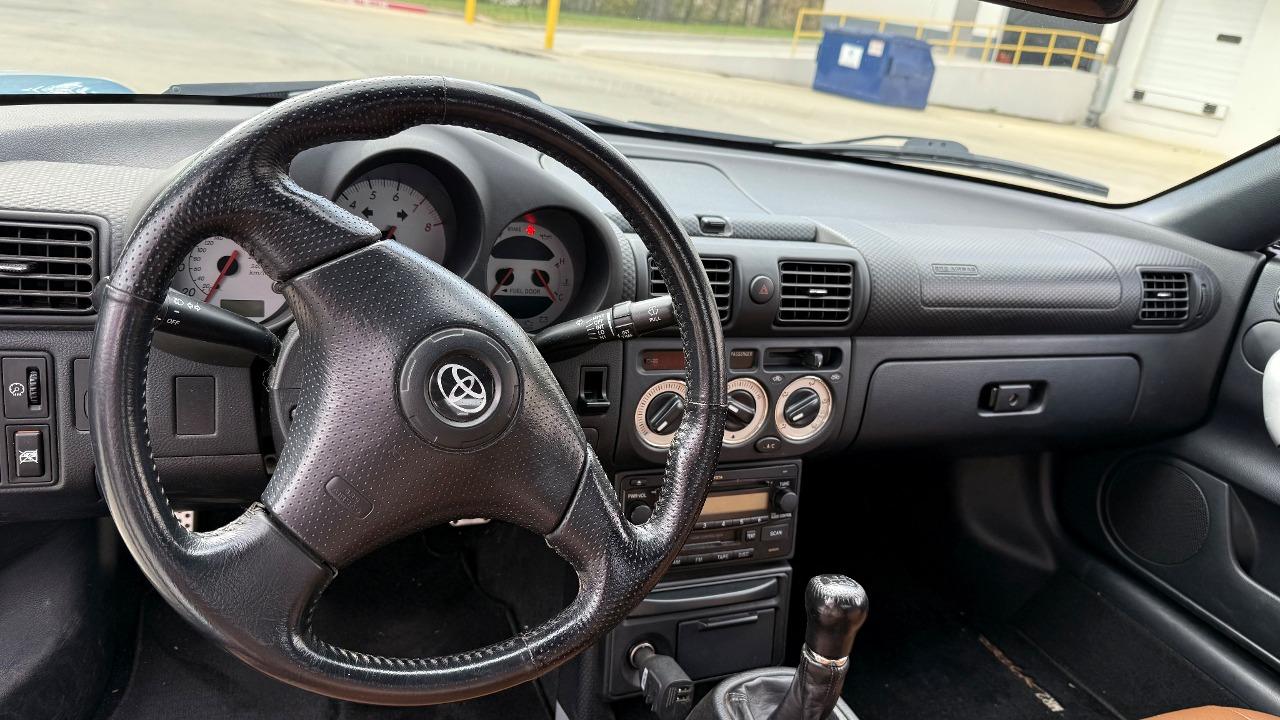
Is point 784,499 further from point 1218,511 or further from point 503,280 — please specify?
point 1218,511

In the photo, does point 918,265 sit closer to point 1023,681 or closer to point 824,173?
point 824,173

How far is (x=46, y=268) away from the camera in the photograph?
149 centimetres

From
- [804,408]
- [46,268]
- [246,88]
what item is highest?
[246,88]

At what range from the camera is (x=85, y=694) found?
82.5 inches

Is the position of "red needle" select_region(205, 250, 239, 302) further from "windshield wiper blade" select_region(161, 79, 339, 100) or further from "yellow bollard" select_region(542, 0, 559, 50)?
"yellow bollard" select_region(542, 0, 559, 50)

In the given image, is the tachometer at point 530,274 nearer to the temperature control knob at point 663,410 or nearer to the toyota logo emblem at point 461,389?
the temperature control knob at point 663,410

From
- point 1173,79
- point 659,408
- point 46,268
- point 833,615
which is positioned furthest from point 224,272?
point 1173,79

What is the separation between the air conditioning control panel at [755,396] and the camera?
1.87 meters

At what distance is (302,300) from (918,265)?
4.61 ft

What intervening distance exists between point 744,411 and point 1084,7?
0.91 meters

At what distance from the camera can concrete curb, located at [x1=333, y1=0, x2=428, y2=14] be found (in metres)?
2.83

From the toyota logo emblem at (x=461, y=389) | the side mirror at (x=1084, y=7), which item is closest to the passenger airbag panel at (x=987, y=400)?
the side mirror at (x=1084, y=7)

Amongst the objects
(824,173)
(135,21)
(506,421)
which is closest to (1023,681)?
(824,173)

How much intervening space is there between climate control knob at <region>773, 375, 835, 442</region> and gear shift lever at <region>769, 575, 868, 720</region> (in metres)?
0.55
